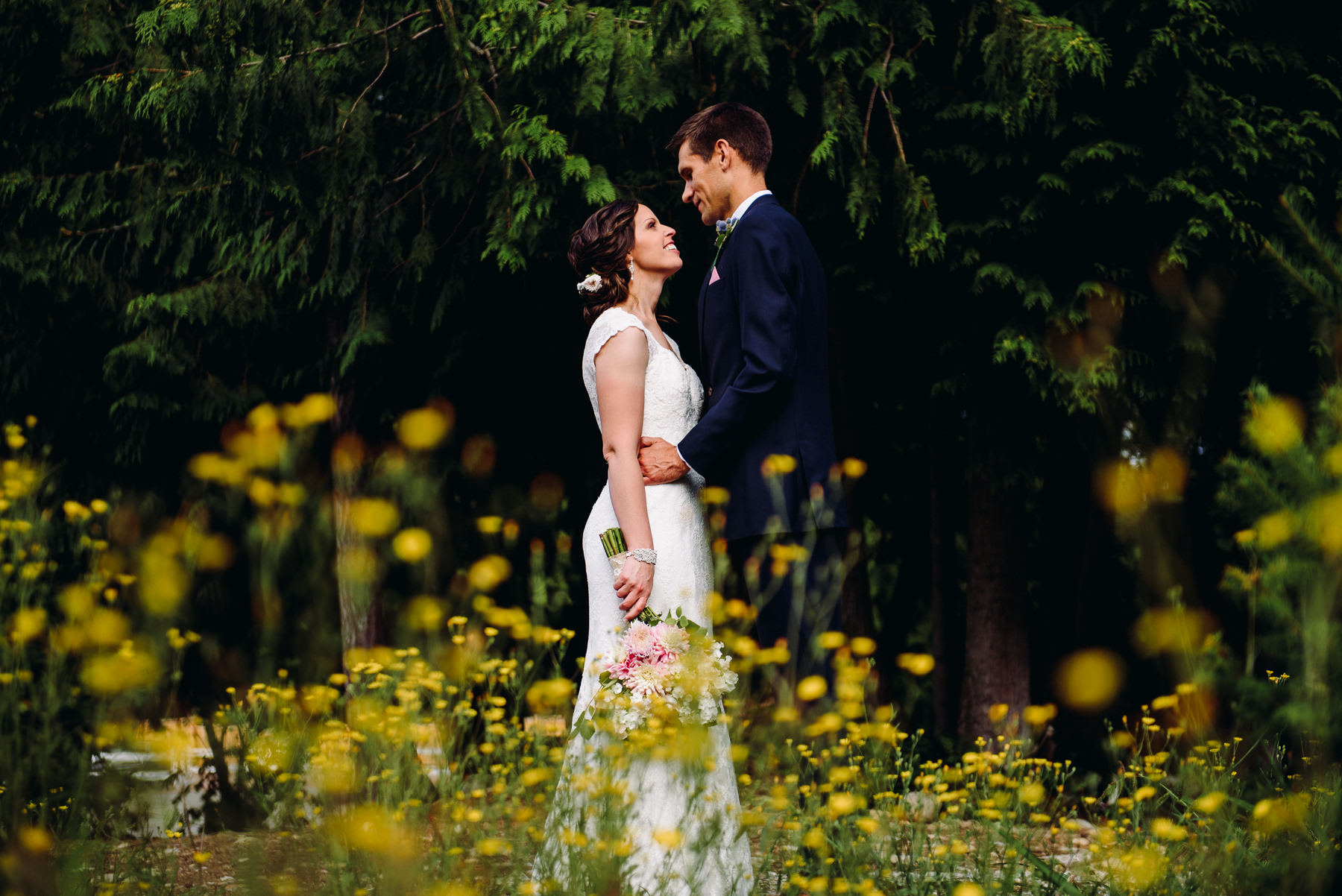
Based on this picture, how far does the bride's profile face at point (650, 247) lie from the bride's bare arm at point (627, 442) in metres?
0.28

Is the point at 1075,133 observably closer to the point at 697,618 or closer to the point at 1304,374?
the point at 1304,374

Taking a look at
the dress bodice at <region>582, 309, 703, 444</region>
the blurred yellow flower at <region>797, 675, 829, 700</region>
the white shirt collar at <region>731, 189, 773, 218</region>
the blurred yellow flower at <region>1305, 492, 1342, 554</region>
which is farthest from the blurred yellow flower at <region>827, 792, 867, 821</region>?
the white shirt collar at <region>731, 189, 773, 218</region>

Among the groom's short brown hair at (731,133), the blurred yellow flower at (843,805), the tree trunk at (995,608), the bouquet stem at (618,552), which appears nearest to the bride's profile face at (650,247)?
the groom's short brown hair at (731,133)

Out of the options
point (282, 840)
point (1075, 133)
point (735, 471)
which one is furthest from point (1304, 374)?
point (282, 840)

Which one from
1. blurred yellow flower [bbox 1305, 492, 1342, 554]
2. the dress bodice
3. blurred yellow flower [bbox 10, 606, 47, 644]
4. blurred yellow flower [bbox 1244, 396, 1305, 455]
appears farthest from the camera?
the dress bodice

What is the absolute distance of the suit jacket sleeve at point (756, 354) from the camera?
2689 millimetres

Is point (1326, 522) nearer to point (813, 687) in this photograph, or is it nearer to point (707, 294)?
point (813, 687)

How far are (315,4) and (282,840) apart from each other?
3688 millimetres

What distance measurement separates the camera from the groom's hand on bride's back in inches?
112

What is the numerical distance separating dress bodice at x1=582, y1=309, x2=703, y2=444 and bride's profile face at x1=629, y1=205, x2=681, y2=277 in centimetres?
19

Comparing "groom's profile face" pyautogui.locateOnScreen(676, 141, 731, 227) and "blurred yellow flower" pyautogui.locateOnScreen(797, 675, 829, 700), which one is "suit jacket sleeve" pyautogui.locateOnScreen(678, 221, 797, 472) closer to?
"groom's profile face" pyautogui.locateOnScreen(676, 141, 731, 227)

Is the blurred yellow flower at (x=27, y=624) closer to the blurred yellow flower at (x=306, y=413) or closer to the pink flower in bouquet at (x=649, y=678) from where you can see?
the blurred yellow flower at (x=306, y=413)

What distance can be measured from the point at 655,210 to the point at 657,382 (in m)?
2.10

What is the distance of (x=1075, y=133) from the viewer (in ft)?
14.1
